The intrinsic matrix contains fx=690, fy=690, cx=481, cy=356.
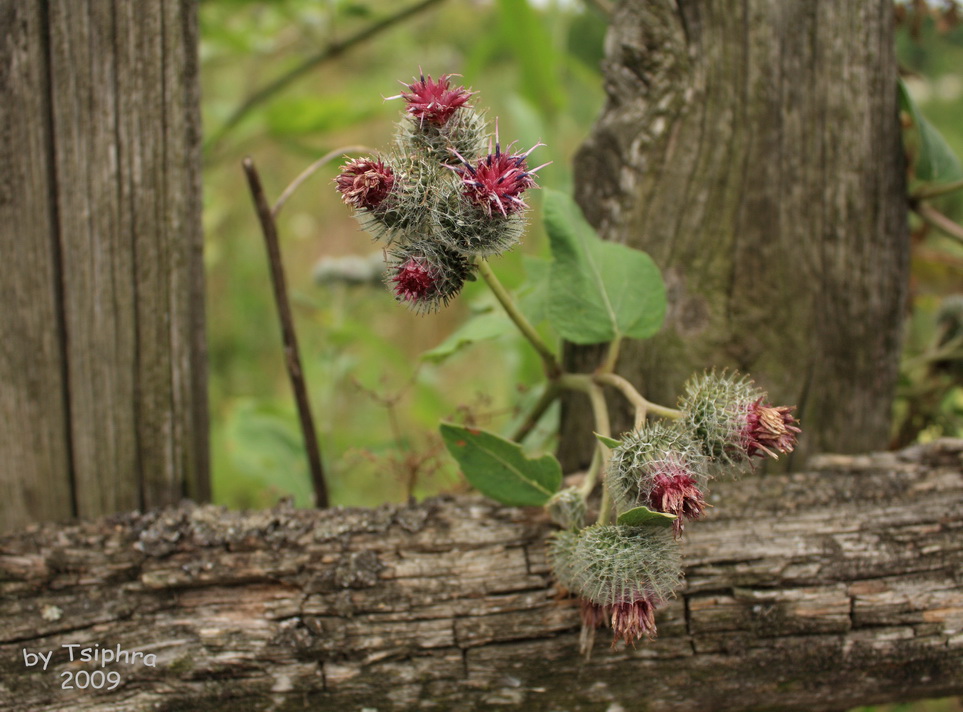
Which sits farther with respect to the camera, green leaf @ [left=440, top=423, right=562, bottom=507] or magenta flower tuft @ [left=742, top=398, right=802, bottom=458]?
green leaf @ [left=440, top=423, right=562, bottom=507]

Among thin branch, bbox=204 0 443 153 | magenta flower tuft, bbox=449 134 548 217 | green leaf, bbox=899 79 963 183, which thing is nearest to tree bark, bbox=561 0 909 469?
green leaf, bbox=899 79 963 183

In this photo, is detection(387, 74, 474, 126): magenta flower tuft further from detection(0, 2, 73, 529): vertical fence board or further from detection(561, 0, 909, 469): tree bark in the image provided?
detection(0, 2, 73, 529): vertical fence board

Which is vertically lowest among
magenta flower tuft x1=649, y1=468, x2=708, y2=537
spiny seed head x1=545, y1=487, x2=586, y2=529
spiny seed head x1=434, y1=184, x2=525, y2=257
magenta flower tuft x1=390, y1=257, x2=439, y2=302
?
spiny seed head x1=545, y1=487, x2=586, y2=529

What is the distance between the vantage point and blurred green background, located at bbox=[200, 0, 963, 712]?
111 inches

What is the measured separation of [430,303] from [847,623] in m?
1.26

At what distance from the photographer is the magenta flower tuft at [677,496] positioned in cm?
126

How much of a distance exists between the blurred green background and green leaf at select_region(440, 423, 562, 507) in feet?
1.74

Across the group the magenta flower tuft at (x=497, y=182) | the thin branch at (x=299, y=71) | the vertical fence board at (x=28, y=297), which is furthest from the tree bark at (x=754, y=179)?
the thin branch at (x=299, y=71)

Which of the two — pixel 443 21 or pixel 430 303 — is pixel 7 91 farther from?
pixel 443 21

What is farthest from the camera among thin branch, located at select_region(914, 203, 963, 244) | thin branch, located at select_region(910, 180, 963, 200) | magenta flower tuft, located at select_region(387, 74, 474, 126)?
thin branch, located at select_region(914, 203, 963, 244)

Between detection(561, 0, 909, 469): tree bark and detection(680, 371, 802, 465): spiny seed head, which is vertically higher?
detection(561, 0, 909, 469): tree bark

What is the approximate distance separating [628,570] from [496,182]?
0.78 metres

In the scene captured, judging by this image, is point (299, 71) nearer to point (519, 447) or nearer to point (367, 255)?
point (367, 255)

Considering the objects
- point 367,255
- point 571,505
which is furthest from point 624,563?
point 367,255
